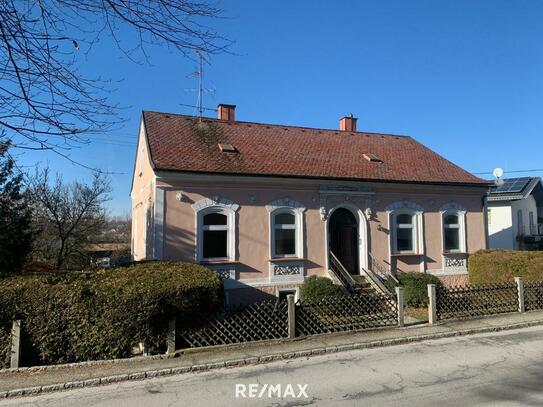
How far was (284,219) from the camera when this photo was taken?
51.3ft

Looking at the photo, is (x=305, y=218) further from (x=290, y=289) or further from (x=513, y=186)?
(x=513, y=186)

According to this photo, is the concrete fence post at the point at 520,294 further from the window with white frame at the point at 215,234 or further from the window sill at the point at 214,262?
the window with white frame at the point at 215,234

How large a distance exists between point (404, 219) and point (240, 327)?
10.8 meters

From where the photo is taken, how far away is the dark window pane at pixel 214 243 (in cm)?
1449

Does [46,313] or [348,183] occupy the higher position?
[348,183]

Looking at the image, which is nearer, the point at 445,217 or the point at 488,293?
the point at 488,293

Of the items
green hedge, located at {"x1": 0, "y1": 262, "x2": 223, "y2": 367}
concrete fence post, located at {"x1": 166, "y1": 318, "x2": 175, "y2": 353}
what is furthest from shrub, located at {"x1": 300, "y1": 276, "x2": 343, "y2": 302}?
concrete fence post, located at {"x1": 166, "y1": 318, "x2": 175, "y2": 353}

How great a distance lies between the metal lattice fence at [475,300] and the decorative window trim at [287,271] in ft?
17.0

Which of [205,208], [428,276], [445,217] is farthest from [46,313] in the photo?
[445,217]

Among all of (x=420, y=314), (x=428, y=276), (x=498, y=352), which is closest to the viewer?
(x=498, y=352)

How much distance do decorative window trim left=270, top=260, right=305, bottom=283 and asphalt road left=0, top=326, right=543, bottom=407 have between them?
6.33m

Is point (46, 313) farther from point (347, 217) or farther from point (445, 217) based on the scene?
Answer: point (445, 217)

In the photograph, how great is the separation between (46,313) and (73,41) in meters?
5.27

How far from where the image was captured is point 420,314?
528 inches
